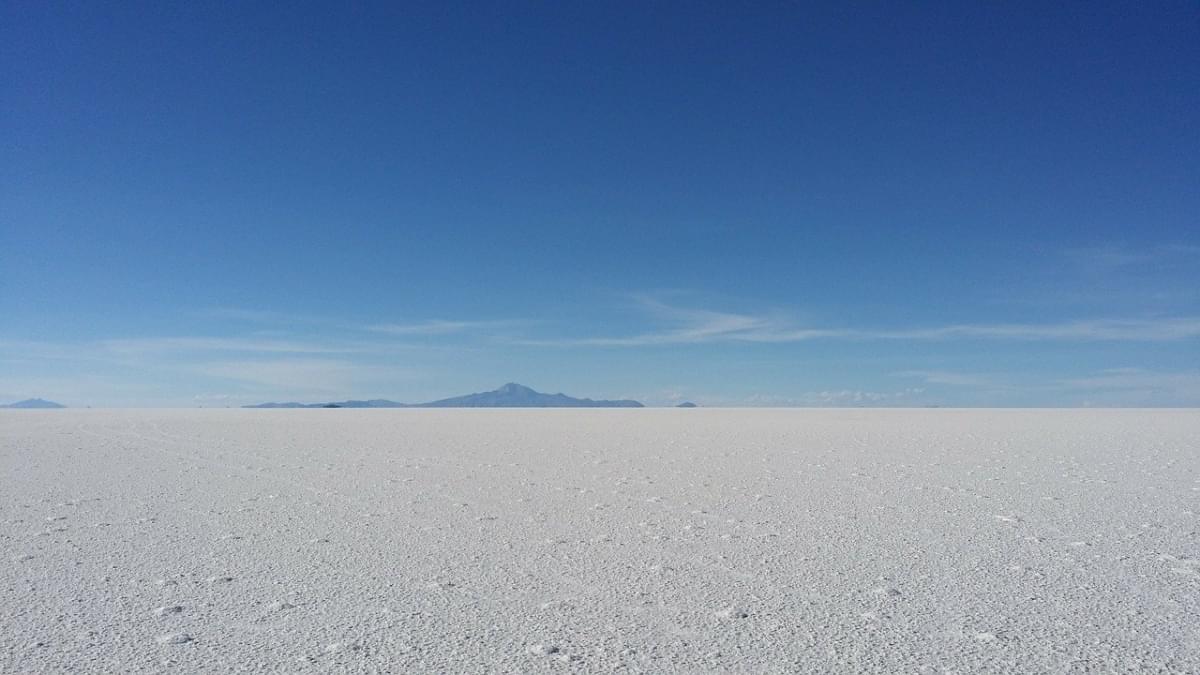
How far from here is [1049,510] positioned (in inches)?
269

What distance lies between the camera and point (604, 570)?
15.6 ft

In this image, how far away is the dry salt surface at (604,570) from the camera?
3346mm

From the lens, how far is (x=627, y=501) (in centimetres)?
748

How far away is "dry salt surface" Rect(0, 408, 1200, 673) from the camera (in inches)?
132

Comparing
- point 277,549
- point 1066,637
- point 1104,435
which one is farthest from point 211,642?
point 1104,435

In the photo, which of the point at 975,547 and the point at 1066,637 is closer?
the point at 1066,637

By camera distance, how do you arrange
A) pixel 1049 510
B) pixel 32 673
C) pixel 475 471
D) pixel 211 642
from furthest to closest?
pixel 475 471
pixel 1049 510
pixel 211 642
pixel 32 673

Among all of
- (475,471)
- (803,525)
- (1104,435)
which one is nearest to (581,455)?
(475,471)

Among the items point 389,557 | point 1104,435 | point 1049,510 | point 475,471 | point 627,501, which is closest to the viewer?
point 389,557

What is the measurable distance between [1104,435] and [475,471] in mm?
15253

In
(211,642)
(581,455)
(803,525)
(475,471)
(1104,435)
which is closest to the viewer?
(211,642)

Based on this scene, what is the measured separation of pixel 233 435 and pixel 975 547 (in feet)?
58.7

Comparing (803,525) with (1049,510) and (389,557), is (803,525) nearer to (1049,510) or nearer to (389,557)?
(1049,510)

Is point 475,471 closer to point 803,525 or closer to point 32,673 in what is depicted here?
point 803,525
